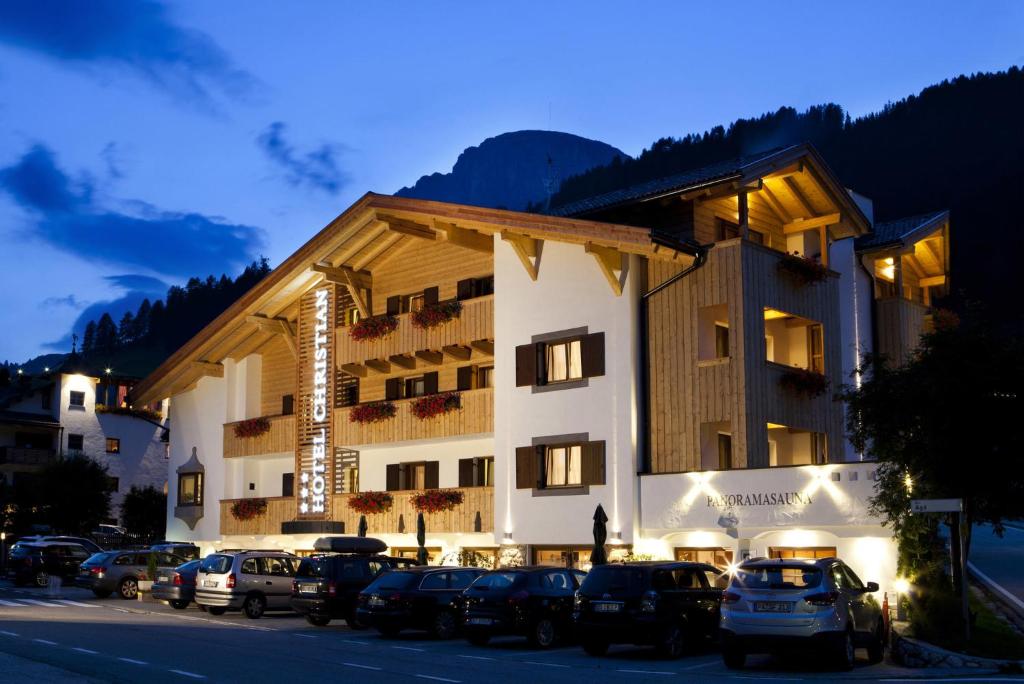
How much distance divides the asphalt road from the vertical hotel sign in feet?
47.6

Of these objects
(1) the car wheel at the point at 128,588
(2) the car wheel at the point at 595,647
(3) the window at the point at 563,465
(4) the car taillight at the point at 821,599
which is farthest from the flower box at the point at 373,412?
(4) the car taillight at the point at 821,599

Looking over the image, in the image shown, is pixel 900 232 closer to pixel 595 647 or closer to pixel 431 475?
pixel 431 475

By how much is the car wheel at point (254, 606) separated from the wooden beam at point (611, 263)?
12.1 metres

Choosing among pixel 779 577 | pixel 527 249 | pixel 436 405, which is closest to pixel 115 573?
pixel 436 405

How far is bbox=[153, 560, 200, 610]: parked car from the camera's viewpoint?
32375mm

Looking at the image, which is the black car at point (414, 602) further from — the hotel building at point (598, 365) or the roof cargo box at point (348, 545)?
the hotel building at point (598, 365)

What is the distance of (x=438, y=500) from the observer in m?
37.4

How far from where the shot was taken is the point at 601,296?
33719 mm

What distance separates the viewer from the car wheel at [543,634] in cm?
2286

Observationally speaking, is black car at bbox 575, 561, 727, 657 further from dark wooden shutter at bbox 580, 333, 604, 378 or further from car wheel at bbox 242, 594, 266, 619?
dark wooden shutter at bbox 580, 333, 604, 378

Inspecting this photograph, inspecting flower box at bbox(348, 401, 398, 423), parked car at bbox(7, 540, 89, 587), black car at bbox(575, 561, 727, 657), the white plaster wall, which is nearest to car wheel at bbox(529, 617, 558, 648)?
black car at bbox(575, 561, 727, 657)

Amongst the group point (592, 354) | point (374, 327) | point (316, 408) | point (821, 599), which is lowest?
point (821, 599)

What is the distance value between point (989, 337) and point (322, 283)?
2601 centimetres

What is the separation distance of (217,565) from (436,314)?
11144mm
